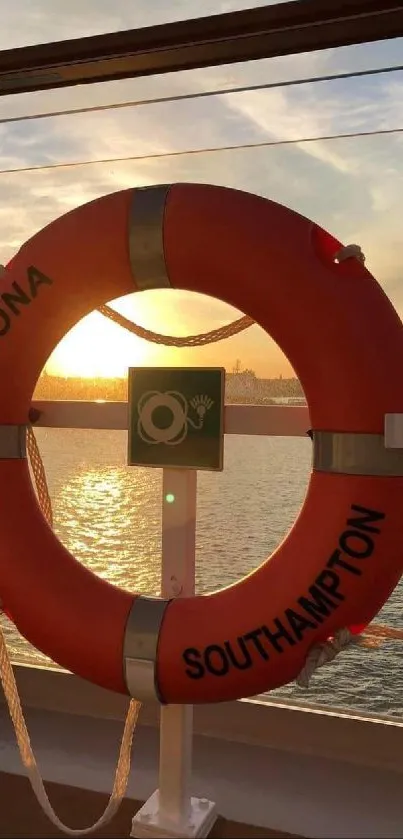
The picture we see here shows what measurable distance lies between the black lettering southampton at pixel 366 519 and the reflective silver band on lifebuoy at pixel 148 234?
437mm

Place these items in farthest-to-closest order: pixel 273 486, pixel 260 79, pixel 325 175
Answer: pixel 273 486 < pixel 325 175 < pixel 260 79

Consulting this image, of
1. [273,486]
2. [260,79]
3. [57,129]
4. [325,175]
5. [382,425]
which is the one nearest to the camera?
[382,425]

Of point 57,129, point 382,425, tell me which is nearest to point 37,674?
point 382,425

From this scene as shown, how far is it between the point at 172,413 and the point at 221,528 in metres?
10.3

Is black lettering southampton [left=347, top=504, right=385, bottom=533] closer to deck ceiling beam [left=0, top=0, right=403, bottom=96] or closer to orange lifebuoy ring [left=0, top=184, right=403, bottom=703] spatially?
orange lifebuoy ring [left=0, top=184, right=403, bottom=703]

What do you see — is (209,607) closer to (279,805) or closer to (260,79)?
(279,805)

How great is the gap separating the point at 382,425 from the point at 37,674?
0.96 metres

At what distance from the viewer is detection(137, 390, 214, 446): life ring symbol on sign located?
42.8 inches

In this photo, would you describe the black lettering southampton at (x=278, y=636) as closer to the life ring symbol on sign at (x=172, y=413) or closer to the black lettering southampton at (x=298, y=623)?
the black lettering southampton at (x=298, y=623)

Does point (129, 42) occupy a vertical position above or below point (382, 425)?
above

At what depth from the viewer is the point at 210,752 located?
1373 mm

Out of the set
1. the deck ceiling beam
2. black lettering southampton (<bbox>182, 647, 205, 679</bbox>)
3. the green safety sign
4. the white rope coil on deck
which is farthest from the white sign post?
the deck ceiling beam

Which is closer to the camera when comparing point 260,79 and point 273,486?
point 260,79

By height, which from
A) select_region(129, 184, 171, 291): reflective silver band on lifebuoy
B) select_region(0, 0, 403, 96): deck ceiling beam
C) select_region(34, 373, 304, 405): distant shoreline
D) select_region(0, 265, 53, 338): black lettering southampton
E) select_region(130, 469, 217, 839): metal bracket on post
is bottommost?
select_region(130, 469, 217, 839): metal bracket on post
